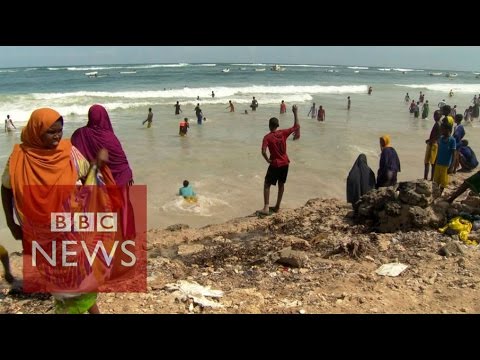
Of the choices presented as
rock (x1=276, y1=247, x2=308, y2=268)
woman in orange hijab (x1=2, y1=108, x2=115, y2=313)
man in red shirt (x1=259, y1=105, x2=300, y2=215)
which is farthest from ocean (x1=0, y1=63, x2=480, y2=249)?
woman in orange hijab (x1=2, y1=108, x2=115, y2=313)

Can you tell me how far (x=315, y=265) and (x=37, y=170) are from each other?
2.85 meters

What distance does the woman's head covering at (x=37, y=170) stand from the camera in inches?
85.1

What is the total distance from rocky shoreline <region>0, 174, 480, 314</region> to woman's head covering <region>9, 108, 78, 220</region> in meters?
1.26

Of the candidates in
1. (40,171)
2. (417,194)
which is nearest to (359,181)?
(417,194)

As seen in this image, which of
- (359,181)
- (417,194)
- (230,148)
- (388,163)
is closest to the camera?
(417,194)

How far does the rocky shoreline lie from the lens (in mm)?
3172

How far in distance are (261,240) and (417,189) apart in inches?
79.7

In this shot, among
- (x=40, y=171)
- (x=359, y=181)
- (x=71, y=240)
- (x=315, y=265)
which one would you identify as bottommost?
(x=315, y=265)

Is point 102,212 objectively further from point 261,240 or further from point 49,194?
point 261,240

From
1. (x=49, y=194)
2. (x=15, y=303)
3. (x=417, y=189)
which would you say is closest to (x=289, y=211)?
(x=417, y=189)

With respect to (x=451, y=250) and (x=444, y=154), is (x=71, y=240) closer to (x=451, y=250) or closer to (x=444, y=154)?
(x=451, y=250)

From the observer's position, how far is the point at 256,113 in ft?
65.8

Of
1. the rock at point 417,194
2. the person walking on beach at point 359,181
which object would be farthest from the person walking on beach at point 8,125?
the rock at point 417,194

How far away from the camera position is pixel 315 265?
160 inches
